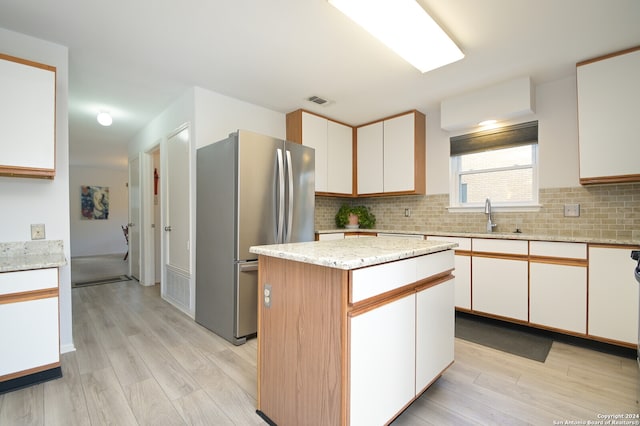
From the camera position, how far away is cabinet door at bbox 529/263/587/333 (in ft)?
8.11

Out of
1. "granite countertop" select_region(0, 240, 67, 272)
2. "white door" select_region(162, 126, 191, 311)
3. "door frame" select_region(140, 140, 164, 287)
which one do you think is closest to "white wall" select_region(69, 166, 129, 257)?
"door frame" select_region(140, 140, 164, 287)

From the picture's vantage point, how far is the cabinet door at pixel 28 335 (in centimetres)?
179

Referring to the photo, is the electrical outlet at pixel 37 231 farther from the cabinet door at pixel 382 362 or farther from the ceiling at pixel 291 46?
the cabinet door at pixel 382 362

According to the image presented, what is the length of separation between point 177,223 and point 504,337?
3663 mm

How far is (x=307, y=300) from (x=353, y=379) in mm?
375

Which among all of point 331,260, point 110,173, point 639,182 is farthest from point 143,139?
point 639,182

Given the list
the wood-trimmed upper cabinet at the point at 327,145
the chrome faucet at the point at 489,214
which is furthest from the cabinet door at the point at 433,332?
the wood-trimmed upper cabinet at the point at 327,145

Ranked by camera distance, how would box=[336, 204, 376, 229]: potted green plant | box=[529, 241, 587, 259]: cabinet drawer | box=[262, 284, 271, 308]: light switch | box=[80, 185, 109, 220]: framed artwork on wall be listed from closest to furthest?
box=[262, 284, 271, 308]: light switch, box=[529, 241, 587, 259]: cabinet drawer, box=[336, 204, 376, 229]: potted green plant, box=[80, 185, 109, 220]: framed artwork on wall

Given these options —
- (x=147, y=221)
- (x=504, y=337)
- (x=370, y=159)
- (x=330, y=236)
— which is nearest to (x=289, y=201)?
(x=330, y=236)

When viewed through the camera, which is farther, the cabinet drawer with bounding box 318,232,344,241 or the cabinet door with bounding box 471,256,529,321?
the cabinet drawer with bounding box 318,232,344,241

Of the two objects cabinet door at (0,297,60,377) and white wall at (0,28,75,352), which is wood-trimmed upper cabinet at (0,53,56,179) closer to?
white wall at (0,28,75,352)

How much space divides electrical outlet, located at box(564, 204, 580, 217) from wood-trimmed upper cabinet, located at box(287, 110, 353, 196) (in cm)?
253

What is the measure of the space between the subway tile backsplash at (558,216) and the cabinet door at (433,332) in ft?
6.03

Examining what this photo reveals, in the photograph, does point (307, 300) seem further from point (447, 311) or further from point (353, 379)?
point (447, 311)
